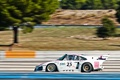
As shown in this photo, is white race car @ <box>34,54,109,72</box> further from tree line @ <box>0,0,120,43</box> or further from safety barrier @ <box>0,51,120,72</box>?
tree line @ <box>0,0,120,43</box>

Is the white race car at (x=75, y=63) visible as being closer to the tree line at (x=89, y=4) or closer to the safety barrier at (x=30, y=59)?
the safety barrier at (x=30, y=59)

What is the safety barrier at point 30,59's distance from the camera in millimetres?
16656

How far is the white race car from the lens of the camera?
16156 millimetres

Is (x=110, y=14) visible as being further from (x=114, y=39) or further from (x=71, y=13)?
(x=114, y=39)

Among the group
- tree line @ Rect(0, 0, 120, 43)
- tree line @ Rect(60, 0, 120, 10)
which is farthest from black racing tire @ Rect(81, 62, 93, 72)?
tree line @ Rect(60, 0, 120, 10)

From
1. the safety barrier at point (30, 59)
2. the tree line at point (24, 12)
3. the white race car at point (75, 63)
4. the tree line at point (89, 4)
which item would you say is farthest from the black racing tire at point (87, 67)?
the tree line at point (89, 4)

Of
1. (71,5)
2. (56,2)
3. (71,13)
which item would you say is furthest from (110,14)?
(71,5)

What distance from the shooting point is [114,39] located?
129 ft

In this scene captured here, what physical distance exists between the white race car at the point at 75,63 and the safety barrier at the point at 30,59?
608 mm

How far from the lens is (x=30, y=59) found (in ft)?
56.0

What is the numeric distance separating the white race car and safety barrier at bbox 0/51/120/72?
608 mm

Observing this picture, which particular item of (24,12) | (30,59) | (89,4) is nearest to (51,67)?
(30,59)

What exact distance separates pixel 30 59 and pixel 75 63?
217 cm

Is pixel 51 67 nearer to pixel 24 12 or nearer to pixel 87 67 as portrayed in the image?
pixel 87 67
